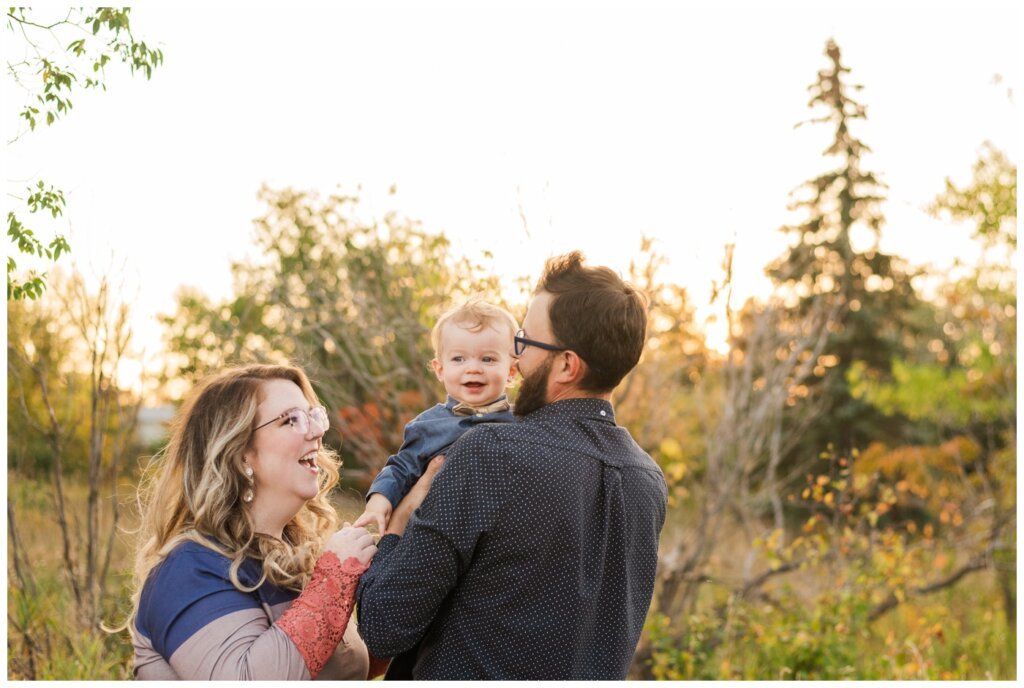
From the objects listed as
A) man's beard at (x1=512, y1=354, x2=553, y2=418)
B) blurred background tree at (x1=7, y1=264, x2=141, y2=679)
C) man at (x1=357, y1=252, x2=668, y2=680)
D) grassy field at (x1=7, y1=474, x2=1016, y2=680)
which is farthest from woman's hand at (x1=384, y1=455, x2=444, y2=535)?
grassy field at (x1=7, y1=474, x2=1016, y2=680)

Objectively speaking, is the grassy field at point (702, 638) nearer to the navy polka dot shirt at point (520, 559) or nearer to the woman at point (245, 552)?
the woman at point (245, 552)

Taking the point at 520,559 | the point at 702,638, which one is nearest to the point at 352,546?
the point at 520,559

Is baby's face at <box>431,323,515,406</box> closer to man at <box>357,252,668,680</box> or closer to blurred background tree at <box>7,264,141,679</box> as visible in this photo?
man at <box>357,252,668,680</box>

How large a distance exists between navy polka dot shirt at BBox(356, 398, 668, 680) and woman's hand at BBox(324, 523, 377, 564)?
0.06 meters

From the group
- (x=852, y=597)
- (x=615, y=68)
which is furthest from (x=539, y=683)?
(x=615, y=68)

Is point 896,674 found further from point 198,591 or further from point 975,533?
point 198,591

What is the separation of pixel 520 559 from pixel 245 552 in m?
0.59

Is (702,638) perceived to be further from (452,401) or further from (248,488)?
(248,488)

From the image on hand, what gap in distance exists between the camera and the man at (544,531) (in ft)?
6.03

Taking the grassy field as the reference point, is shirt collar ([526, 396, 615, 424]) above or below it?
above

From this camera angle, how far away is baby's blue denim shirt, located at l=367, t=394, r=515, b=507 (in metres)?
2.21

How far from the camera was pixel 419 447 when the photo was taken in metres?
2.29

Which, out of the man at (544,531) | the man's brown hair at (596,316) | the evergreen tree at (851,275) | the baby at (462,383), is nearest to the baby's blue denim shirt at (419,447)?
the baby at (462,383)

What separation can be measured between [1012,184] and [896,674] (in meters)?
4.07
